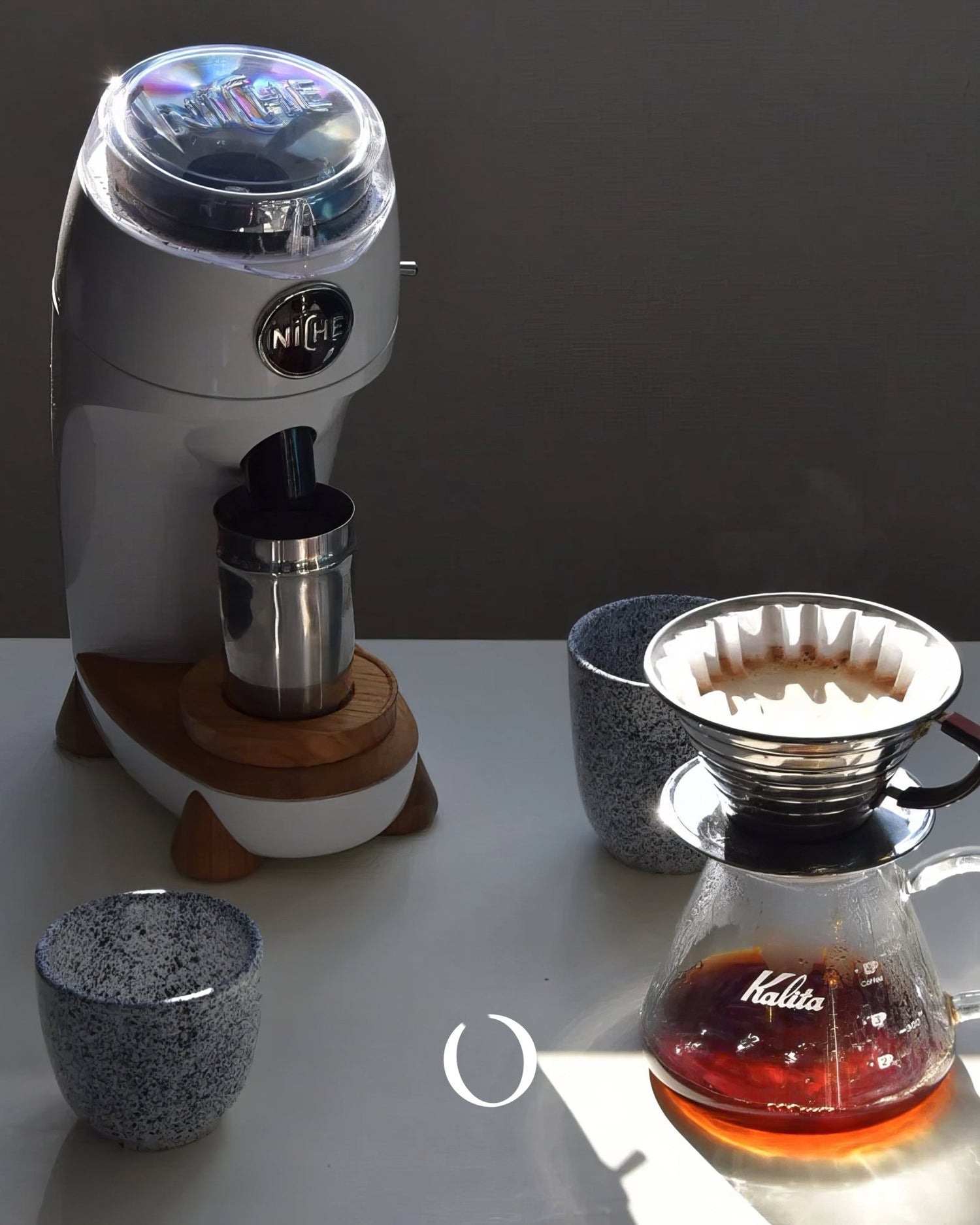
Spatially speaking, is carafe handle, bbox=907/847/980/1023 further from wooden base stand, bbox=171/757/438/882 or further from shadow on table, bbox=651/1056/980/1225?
wooden base stand, bbox=171/757/438/882

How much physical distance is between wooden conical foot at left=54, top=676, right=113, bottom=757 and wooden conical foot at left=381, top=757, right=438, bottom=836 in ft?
0.56

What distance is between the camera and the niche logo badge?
61 centimetres

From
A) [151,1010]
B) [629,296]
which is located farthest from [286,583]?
[629,296]

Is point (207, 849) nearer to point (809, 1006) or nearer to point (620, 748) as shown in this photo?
point (620, 748)

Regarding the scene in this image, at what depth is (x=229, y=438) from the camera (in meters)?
0.67

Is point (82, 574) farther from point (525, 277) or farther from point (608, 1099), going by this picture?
point (525, 277)

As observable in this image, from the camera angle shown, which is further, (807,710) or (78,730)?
(78,730)

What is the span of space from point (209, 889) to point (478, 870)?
0.41ft

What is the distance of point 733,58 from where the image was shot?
1390mm

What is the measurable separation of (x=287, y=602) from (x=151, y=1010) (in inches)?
9.4

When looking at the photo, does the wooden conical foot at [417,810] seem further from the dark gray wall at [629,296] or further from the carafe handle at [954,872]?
the dark gray wall at [629,296]

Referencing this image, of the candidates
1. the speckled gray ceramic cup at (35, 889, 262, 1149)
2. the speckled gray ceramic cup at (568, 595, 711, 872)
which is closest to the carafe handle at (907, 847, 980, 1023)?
the speckled gray ceramic cup at (568, 595, 711, 872)

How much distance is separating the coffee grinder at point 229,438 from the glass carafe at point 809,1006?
0.22 m

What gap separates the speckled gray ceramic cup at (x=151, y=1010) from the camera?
1.54ft
